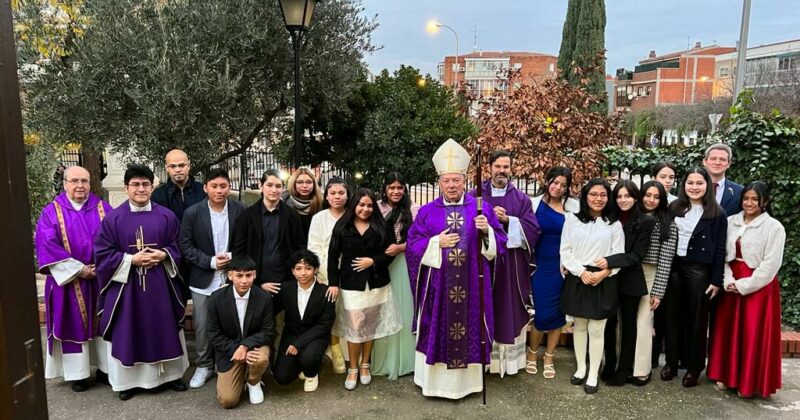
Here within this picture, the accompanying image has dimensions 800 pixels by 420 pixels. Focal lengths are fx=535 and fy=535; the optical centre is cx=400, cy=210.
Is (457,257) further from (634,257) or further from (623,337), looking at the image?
(623,337)

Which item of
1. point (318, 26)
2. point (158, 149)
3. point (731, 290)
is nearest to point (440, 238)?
point (731, 290)

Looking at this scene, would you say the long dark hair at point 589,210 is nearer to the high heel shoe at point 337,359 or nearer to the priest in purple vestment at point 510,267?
the priest in purple vestment at point 510,267

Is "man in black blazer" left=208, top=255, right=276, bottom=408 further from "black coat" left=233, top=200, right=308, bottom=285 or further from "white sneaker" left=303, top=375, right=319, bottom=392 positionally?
"white sneaker" left=303, top=375, right=319, bottom=392

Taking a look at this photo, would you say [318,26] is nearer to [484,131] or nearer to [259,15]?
[259,15]

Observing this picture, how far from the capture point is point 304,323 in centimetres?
429

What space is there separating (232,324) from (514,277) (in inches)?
89.9

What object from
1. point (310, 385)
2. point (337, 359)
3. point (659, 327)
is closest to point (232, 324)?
point (310, 385)

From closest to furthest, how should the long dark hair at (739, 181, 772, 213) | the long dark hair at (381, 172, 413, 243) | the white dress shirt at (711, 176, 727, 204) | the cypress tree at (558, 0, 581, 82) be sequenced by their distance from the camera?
the long dark hair at (739, 181, 772, 213) < the long dark hair at (381, 172, 413, 243) < the white dress shirt at (711, 176, 727, 204) < the cypress tree at (558, 0, 581, 82)

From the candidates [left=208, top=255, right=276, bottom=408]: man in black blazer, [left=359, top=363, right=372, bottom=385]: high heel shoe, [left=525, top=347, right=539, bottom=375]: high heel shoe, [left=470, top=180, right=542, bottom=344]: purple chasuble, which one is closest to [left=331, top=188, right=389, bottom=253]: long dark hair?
[left=208, top=255, right=276, bottom=408]: man in black blazer

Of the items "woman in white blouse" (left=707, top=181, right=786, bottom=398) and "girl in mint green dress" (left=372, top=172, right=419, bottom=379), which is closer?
"woman in white blouse" (left=707, top=181, right=786, bottom=398)

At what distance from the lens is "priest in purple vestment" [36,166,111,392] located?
4.11 metres

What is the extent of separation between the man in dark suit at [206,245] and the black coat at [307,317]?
58cm

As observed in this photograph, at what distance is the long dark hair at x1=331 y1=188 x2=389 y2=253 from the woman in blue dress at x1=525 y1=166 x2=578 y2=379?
52.4 inches

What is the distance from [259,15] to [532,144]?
3900mm
